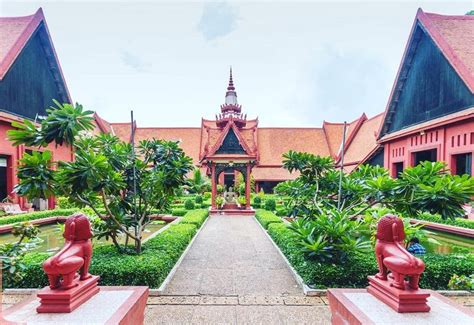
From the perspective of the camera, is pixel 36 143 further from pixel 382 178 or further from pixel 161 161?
pixel 382 178

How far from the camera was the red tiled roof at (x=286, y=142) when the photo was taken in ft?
87.5

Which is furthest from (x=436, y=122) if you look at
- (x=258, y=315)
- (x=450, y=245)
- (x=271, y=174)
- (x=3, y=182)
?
(x=3, y=182)

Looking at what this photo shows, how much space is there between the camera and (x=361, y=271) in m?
4.78

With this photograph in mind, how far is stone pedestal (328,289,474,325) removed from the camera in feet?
8.66

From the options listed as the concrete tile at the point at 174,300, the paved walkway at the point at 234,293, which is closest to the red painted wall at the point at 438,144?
the paved walkway at the point at 234,293

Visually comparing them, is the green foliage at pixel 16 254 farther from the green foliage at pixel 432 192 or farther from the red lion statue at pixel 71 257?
the green foliage at pixel 432 192

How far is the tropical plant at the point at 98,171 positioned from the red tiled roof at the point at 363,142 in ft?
59.4

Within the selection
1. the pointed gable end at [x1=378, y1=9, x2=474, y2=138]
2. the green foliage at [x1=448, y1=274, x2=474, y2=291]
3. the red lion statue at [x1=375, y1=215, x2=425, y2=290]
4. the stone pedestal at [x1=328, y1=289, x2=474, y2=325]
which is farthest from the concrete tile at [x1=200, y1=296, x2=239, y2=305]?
the pointed gable end at [x1=378, y1=9, x2=474, y2=138]

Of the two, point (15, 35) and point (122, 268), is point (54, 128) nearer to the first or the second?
point (122, 268)

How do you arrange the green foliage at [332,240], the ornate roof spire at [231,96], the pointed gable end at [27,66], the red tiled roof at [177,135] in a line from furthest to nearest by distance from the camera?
the red tiled roof at [177,135] < the ornate roof spire at [231,96] < the pointed gable end at [27,66] < the green foliage at [332,240]

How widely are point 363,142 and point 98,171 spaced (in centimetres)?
2235

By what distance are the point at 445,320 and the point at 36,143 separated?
5840mm

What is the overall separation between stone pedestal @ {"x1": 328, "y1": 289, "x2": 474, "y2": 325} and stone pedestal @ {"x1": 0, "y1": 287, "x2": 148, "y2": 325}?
94.7 inches

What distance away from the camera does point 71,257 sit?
2932 mm
